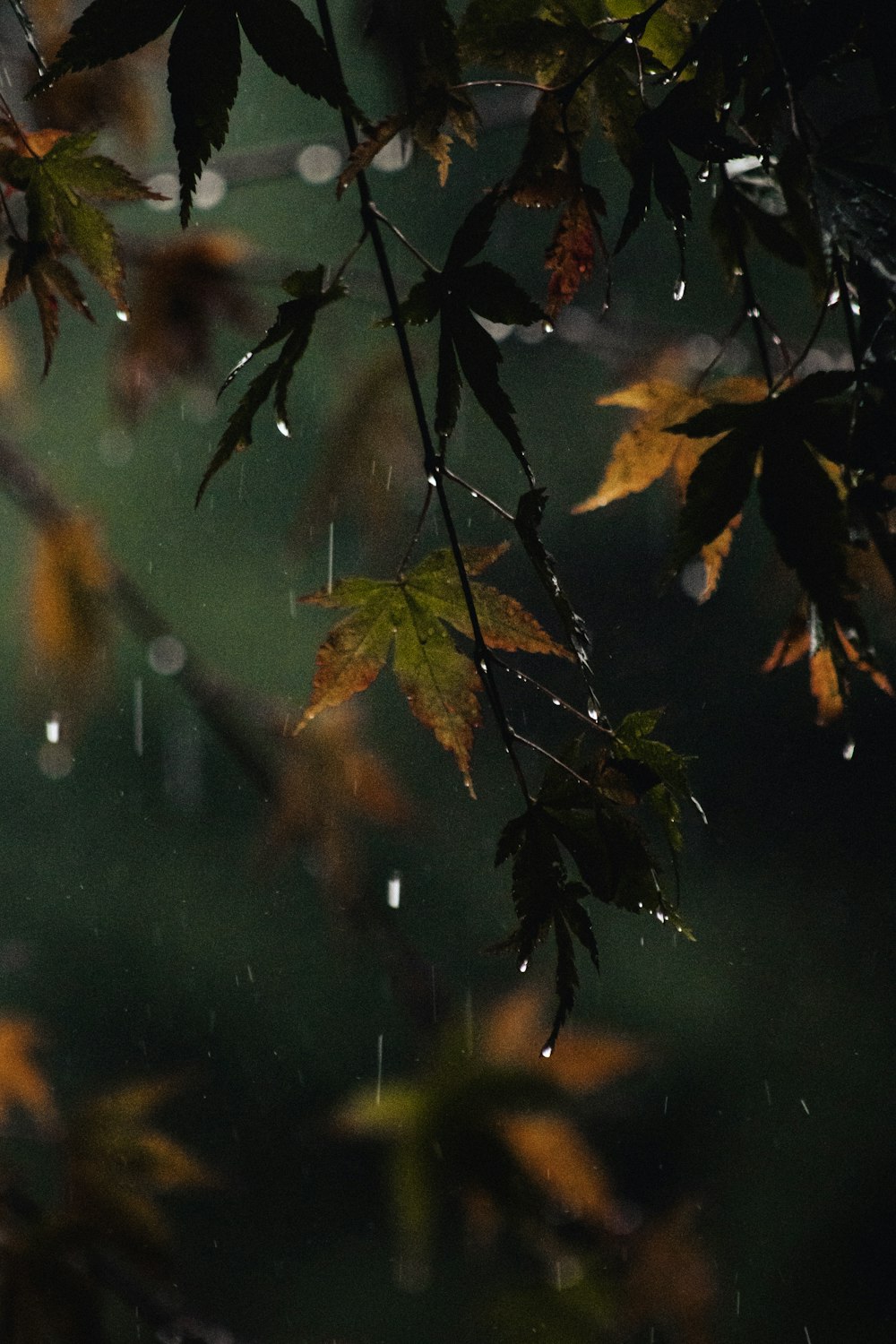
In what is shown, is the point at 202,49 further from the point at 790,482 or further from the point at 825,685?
the point at 825,685

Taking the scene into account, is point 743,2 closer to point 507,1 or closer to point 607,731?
point 507,1

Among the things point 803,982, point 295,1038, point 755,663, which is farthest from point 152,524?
point 803,982

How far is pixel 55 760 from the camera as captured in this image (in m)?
4.39

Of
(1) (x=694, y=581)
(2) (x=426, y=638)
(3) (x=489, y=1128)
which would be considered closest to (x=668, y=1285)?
(3) (x=489, y=1128)

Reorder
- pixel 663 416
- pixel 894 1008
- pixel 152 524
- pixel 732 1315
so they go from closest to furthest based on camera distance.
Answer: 1. pixel 663 416
2. pixel 732 1315
3. pixel 894 1008
4. pixel 152 524

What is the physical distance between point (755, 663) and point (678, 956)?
980mm

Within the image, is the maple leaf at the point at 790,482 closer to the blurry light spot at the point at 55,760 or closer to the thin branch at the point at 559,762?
the thin branch at the point at 559,762

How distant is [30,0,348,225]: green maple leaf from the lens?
1.33ft

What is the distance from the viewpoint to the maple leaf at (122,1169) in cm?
122

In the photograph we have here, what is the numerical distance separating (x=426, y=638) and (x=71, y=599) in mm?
1088

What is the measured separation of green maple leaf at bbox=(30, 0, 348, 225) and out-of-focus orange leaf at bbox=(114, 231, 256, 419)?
0.90m

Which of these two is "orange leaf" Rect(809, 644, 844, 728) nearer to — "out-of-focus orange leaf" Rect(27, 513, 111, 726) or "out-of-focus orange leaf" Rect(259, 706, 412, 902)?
"out-of-focus orange leaf" Rect(27, 513, 111, 726)

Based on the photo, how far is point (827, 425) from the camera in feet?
1.35

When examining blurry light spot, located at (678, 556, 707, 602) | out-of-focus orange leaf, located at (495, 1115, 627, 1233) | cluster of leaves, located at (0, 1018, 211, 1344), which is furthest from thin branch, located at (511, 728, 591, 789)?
blurry light spot, located at (678, 556, 707, 602)
